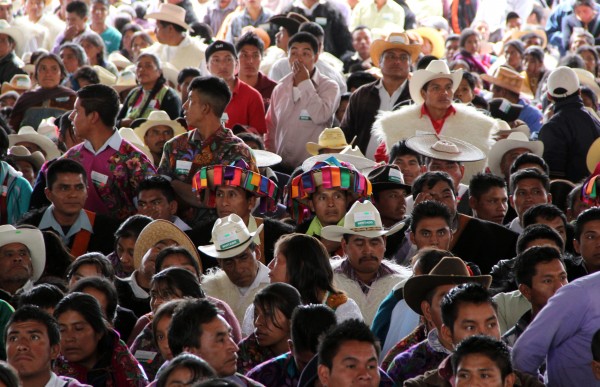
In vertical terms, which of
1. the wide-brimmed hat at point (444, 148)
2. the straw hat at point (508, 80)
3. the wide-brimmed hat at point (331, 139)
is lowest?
the straw hat at point (508, 80)

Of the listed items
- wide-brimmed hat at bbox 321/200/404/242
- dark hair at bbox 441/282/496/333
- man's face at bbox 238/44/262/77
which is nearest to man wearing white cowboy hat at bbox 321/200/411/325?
wide-brimmed hat at bbox 321/200/404/242

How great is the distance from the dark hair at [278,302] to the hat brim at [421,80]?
438 cm

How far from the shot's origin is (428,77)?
34.7 ft

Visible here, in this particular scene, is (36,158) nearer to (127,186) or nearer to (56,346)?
(127,186)

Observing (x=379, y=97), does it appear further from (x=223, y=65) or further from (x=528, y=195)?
(x=528, y=195)

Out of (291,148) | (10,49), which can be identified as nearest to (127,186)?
(291,148)

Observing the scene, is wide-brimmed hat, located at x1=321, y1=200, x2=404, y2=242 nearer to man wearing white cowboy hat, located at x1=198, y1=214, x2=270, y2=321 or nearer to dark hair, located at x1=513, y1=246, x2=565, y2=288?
man wearing white cowboy hat, located at x1=198, y1=214, x2=270, y2=321

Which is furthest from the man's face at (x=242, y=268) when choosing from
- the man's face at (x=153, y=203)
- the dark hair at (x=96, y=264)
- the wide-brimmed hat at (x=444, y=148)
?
the wide-brimmed hat at (x=444, y=148)

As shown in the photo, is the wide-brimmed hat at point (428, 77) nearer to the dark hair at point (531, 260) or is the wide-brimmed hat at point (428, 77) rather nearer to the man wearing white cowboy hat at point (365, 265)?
the man wearing white cowboy hat at point (365, 265)

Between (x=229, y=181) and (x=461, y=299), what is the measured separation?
2.69 m

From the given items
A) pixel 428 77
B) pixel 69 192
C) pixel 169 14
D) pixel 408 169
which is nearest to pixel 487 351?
pixel 69 192

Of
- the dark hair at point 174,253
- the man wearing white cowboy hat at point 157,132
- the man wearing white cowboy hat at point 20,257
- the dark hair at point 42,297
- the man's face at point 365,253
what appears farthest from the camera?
the man wearing white cowboy hat at point 157,132

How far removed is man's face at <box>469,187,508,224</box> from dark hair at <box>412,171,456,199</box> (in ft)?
1.12

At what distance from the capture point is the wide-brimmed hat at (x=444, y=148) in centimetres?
968
